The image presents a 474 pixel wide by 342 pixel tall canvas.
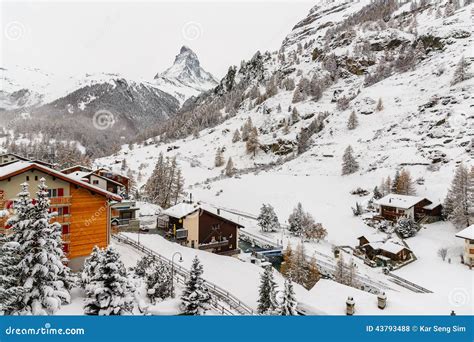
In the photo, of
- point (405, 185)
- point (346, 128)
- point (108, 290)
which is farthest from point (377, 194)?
point (108, 290)

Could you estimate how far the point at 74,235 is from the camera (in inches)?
893

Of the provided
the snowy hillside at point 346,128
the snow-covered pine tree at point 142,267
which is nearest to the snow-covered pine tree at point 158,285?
the snow-covered pine tree at point 142,267

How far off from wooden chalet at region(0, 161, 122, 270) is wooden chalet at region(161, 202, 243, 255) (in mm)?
12073

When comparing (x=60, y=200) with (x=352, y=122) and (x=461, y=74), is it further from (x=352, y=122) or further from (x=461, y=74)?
(x=461, y=74)

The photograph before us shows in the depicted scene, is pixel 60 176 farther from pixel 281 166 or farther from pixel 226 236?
pixel 281 166

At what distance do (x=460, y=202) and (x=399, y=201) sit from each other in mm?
7923

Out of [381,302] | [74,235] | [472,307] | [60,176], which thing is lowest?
[472,307]

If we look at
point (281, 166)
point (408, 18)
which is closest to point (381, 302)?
point (281, 166)

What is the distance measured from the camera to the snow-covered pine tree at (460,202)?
4294 centimetres

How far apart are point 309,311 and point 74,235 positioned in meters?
15.7

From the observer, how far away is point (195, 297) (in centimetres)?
1445

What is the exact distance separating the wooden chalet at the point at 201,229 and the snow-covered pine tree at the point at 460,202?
93.6 feet

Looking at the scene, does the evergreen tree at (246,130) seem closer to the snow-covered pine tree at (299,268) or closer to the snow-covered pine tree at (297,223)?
the snow-covered pine tree at (297,223)

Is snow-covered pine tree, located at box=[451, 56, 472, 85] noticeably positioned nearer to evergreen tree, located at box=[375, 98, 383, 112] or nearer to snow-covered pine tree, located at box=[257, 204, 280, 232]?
evergreen tree, located at box=[375, 98, 383, 112]
